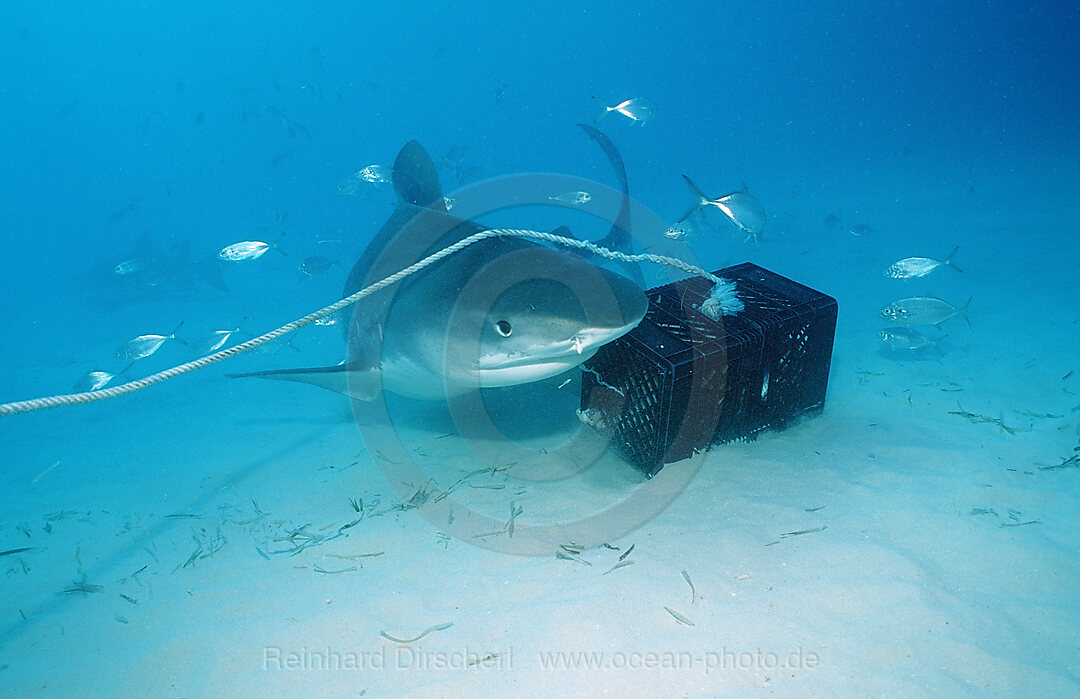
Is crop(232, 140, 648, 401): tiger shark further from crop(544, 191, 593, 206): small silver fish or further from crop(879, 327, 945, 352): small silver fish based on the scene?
crop(544, 191, 593, 206): small silver fish

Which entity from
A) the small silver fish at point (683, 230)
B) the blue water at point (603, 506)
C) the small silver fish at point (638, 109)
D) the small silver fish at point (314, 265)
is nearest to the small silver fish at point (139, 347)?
the blue water at point (603, 506)

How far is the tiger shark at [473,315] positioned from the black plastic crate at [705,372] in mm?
597

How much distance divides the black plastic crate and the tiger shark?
0.60m

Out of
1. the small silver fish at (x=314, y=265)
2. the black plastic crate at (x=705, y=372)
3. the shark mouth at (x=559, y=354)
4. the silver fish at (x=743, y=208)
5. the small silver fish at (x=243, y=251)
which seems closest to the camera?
the shark mouth at (x=559, y=354)

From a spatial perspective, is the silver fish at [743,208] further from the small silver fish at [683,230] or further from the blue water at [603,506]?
the blue water at [603,506]

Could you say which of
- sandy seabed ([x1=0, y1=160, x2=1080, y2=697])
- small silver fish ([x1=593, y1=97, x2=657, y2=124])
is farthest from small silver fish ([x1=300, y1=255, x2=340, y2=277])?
small silver fish ([x1=593, y1=97, x2=657, y2=124])

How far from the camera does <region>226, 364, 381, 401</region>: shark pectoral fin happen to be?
4.14 metres

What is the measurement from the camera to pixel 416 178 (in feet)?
15.9

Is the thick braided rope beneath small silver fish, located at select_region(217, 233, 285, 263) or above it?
above

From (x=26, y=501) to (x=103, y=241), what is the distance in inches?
2287

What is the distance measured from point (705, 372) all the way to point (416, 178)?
3360mm

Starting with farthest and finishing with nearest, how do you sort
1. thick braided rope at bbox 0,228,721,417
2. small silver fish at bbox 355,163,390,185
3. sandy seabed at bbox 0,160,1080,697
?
small silver fish at bbox 355,163,390,185, sandy seabed at bbox 0,160,1080,697, thick braided rope at bbox 0,228,721,417

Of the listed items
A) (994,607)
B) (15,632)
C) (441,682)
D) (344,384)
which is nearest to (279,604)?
(441,682)

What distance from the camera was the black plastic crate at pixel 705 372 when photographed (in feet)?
10.5
